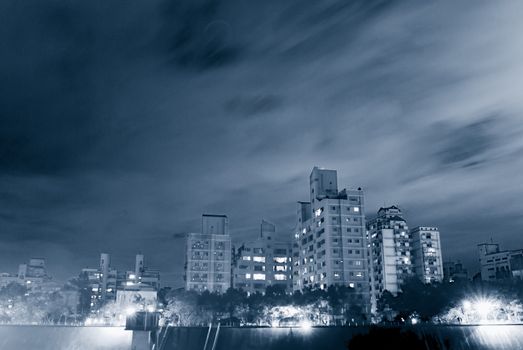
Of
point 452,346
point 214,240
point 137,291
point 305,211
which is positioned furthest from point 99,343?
point 452,346

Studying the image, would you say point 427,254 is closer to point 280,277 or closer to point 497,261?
point 497,261

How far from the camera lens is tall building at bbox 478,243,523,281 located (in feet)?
513

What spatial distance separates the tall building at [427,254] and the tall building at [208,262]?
201 ft

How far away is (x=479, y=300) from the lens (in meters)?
97.8

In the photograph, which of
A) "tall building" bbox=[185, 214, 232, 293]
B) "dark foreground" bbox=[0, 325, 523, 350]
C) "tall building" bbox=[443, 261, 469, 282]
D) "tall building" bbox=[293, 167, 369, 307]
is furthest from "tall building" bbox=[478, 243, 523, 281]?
"tall building" bbox=[185, 214, 232, 293]

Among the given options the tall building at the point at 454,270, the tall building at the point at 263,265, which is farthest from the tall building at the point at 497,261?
the tall building at the point at 263,265

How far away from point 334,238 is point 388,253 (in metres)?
31.4

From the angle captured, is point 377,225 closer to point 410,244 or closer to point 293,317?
point 410,244

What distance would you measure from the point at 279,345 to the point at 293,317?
72.2 ft

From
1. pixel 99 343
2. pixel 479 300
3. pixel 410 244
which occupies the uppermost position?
pixel 410 244

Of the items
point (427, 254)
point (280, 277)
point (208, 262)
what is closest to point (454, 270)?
point (427, 254)

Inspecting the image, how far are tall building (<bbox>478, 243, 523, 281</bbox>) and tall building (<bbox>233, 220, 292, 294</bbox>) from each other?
6588 cm

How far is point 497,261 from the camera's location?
559ft

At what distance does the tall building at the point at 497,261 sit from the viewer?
513ft
